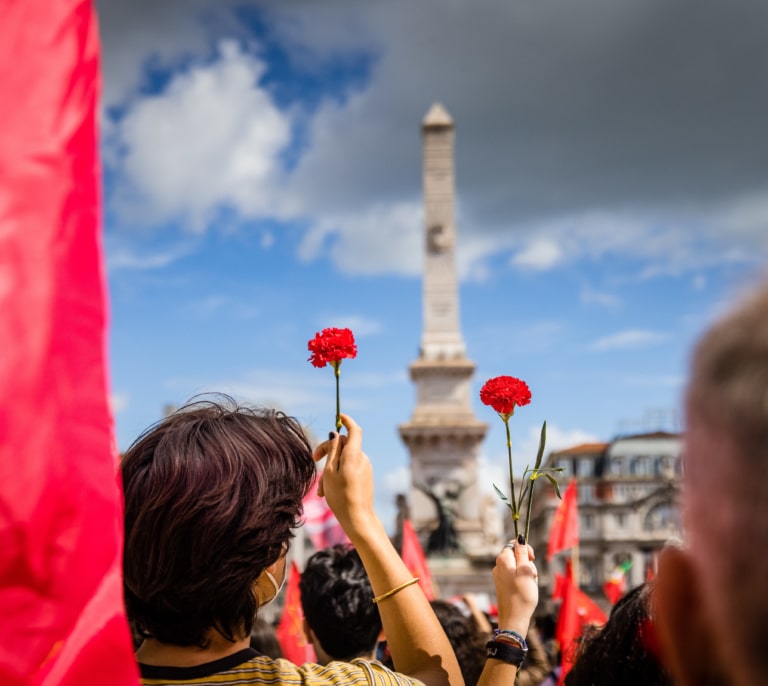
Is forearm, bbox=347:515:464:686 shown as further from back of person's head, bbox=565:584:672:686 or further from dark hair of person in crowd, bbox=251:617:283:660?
dark hair of person in crowd, bbox=251:617:283:660

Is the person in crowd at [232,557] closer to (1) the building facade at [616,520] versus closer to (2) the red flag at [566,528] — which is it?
(2) the red flag at [566,528]

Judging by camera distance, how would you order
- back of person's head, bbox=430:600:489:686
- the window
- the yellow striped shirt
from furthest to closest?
the window < back of person's head, bbox=430:600:489:686 < the yellow striped shirt

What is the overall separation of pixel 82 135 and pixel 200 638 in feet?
3.63

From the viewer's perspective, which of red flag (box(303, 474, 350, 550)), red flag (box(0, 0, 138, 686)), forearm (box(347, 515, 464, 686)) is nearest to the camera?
red flag (box(0, 0, 138, 686))

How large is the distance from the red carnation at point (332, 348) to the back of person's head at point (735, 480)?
6.16 feet

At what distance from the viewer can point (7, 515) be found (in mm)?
1545

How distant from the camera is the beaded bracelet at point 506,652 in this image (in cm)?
239

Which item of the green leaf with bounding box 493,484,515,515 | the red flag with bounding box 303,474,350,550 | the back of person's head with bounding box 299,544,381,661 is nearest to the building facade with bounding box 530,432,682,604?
the red flag with bounding box 303,474,350,550

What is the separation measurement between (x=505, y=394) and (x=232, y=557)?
3.49 feet

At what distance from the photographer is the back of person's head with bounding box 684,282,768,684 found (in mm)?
937

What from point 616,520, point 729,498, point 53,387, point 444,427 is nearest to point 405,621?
point 53,387

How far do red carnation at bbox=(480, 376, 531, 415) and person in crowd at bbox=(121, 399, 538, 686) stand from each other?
66cm

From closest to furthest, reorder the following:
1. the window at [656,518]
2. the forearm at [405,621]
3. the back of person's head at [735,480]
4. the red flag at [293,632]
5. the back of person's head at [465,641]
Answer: the back of person's head at [735,480]
the forearm at [405,621]
the back of person's head at [465,641]
the red flag at [293,632]
the window at [656,518]

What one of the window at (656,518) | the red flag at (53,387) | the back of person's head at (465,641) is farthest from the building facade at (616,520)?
the red flag at (53,387)
